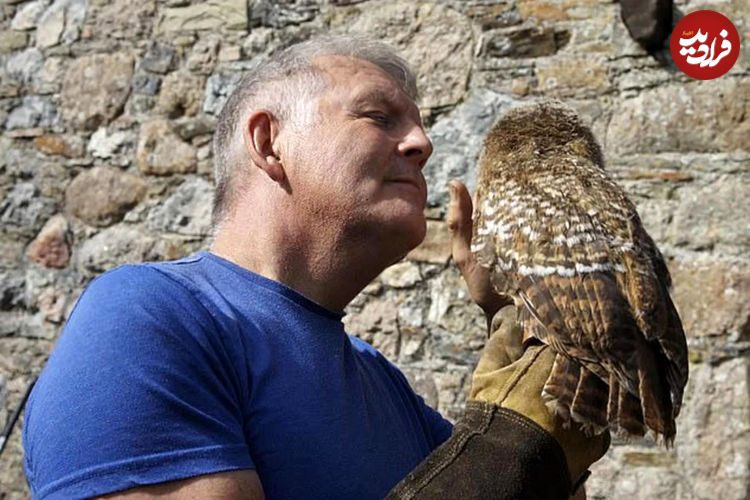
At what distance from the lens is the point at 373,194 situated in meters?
1.63

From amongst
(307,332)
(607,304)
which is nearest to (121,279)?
(307,332)

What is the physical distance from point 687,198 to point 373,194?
169 centimetres

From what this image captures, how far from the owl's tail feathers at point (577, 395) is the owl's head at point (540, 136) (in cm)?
58

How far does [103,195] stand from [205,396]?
2.73 metres

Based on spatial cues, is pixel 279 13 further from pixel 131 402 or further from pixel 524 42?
pixel 131 402

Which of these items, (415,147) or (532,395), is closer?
(532,395)

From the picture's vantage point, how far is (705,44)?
2.96 m

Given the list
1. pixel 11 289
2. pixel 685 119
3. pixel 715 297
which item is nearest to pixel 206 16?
pixel 11 289

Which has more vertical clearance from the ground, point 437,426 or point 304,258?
point 304,258

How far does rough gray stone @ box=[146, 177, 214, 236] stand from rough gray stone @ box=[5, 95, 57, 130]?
0.68m

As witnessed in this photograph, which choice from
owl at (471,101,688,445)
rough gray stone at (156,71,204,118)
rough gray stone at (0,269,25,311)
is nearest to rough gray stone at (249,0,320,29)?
rough gray stone at (156,71,204,118)

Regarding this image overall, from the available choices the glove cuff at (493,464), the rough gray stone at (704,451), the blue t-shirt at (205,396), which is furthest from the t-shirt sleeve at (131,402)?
the rough gray stone at (704,451)

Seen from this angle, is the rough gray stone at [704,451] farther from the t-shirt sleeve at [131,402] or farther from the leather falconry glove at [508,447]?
the t-shirt sleeve at [131,402]

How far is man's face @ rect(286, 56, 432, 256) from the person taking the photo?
162cm
